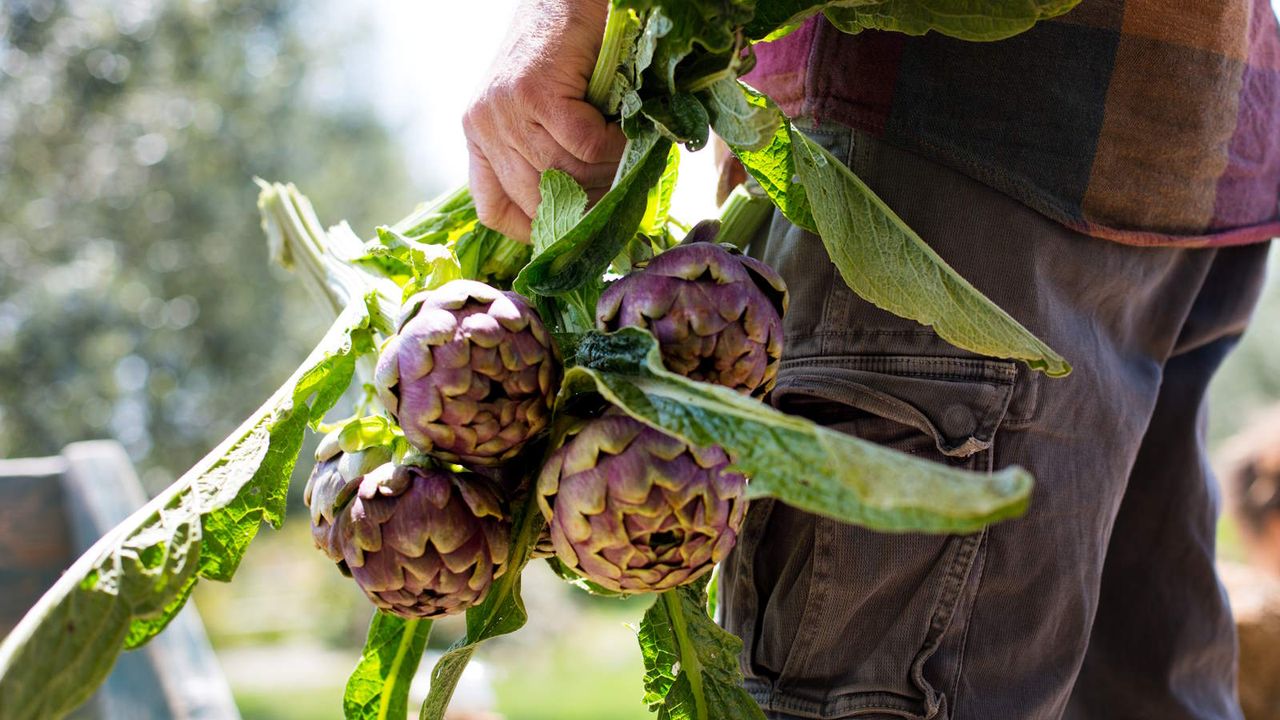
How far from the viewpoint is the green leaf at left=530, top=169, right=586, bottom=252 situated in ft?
1.95

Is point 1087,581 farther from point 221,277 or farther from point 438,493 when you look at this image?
point 221,277

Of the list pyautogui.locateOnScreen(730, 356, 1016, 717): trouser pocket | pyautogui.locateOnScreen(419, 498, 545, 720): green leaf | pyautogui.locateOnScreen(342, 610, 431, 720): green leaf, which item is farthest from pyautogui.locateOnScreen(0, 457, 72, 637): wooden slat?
pyautogui.locateOnScreen(730, 356, 1016, 717): trouser pocket

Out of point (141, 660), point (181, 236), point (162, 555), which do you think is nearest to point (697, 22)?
point (162, 555)

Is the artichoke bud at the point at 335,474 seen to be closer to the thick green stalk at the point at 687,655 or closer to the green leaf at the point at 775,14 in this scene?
the thick green stalk at the point at 687,655

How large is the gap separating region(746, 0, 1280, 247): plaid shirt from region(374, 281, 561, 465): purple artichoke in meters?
0.29

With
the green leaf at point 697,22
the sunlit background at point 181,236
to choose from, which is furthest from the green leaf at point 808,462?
the sunlit background at point 181,236

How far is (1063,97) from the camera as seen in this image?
693mm

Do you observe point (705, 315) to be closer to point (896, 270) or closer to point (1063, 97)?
point (896, 270)

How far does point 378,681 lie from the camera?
2.25ft

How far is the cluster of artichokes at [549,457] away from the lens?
503 mm

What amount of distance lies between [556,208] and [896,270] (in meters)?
0.21

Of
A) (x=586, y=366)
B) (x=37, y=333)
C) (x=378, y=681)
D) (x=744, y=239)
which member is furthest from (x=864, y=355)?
(x=37, y=333)

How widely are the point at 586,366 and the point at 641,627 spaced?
0.62 ft

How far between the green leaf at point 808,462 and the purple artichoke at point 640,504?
1.2 inches
